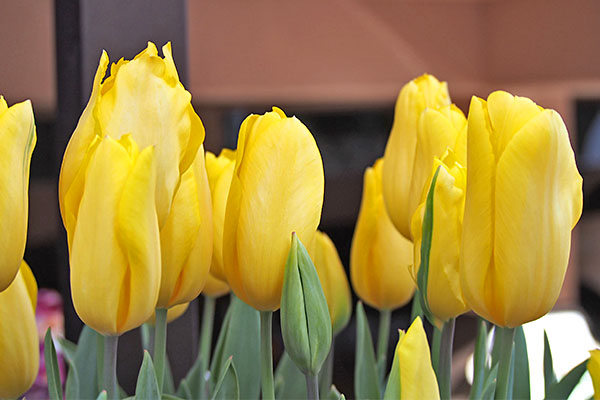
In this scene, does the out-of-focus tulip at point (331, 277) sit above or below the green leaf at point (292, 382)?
above

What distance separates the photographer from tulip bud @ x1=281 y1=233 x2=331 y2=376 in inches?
9.4

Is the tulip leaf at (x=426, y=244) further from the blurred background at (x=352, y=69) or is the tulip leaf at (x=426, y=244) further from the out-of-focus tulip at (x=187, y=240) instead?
the blurred background at (x=352, y=69)

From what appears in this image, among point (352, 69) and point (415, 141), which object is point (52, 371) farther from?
point (352, 69)

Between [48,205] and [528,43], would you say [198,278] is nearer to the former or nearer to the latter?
[48,205]

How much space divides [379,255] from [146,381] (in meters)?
0.18

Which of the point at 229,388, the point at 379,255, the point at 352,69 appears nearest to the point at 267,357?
the point at 229,388

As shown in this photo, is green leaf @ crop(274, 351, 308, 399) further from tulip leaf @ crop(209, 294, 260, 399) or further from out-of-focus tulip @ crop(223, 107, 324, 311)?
out-of-focus tulip @ crop(223, 107, 324, 311)

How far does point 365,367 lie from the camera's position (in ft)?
1.14

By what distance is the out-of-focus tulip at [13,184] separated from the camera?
0.74 ft

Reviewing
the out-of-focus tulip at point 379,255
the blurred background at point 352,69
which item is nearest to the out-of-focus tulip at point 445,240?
the out-of-focus tulip at point 379,255

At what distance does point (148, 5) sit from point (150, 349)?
170 mm

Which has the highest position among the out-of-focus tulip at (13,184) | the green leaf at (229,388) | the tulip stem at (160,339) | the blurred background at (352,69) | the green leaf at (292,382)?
the out-of-focus tulip at (13,184)

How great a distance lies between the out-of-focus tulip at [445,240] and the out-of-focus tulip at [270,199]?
0.04 meters

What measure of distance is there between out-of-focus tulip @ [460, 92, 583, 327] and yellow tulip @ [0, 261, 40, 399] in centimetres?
18
